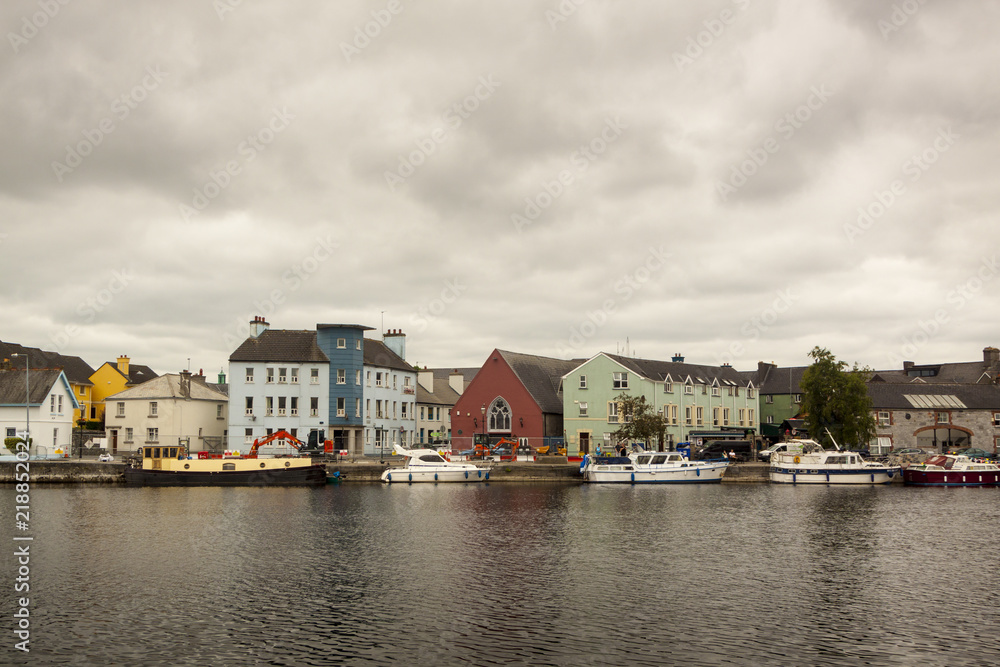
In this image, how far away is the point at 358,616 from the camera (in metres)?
24.3

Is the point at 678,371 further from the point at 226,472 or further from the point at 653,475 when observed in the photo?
the point at 226,472

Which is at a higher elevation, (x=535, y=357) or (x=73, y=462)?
(x=535, y=357)

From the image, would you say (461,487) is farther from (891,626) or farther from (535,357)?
(891,626)

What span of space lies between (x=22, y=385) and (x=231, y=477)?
1202 inches

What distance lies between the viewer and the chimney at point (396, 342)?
106 m

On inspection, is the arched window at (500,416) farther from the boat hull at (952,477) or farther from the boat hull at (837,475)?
the boat hull at (952,477)

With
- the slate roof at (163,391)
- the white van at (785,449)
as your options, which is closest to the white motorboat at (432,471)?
the white van at (785,449)

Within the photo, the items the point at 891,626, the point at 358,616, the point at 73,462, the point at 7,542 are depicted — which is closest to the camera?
the point at 891,626

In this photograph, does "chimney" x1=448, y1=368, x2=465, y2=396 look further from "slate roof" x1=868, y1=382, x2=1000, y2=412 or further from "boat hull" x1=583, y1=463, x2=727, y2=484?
"slate roof" x1=868, y1=382, x2=1000, y2=412

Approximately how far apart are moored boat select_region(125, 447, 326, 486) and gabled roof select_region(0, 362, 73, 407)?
806 inches

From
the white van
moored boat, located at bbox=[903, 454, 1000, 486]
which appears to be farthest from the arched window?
moored boat, located at bbox=[903, 454, 1000, 486]

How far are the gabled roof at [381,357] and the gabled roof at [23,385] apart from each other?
103 ft

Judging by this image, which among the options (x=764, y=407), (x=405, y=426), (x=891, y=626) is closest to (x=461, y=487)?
(x=405, y=426)

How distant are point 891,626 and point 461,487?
4978 centimetres
